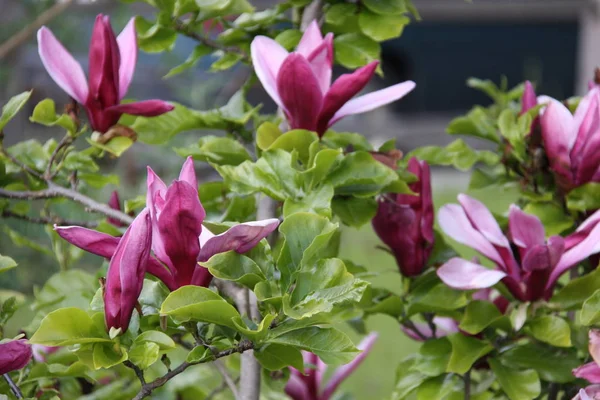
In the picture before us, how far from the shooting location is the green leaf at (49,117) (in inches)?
31.4

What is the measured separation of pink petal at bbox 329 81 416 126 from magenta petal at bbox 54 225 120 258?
0.28 metres

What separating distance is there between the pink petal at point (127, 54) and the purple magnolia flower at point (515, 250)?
366mm

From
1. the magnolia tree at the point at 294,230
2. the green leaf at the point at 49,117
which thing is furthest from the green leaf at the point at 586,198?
the green leaf at the point at 49,117

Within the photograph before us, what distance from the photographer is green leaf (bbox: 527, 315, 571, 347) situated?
0.77 m

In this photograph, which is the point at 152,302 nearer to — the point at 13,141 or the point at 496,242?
the point at 496,242

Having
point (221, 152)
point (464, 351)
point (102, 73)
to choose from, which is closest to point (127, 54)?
point (102, 73)

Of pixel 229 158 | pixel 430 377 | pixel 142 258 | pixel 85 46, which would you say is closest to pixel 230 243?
pixel 142 258

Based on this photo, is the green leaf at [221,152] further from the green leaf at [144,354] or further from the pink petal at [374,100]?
the green leaf at [144,354]

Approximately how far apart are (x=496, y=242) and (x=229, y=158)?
289mm

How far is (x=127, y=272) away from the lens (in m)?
0.59

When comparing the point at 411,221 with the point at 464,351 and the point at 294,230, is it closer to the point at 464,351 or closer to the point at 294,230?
the point at 464,351

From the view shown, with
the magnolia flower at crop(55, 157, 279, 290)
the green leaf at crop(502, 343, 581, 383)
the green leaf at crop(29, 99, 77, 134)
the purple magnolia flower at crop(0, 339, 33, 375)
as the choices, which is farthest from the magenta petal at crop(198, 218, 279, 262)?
the green leaf at crop(502, 343, 581, 383)

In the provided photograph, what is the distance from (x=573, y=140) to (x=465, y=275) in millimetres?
202

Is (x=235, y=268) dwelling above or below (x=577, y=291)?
above
